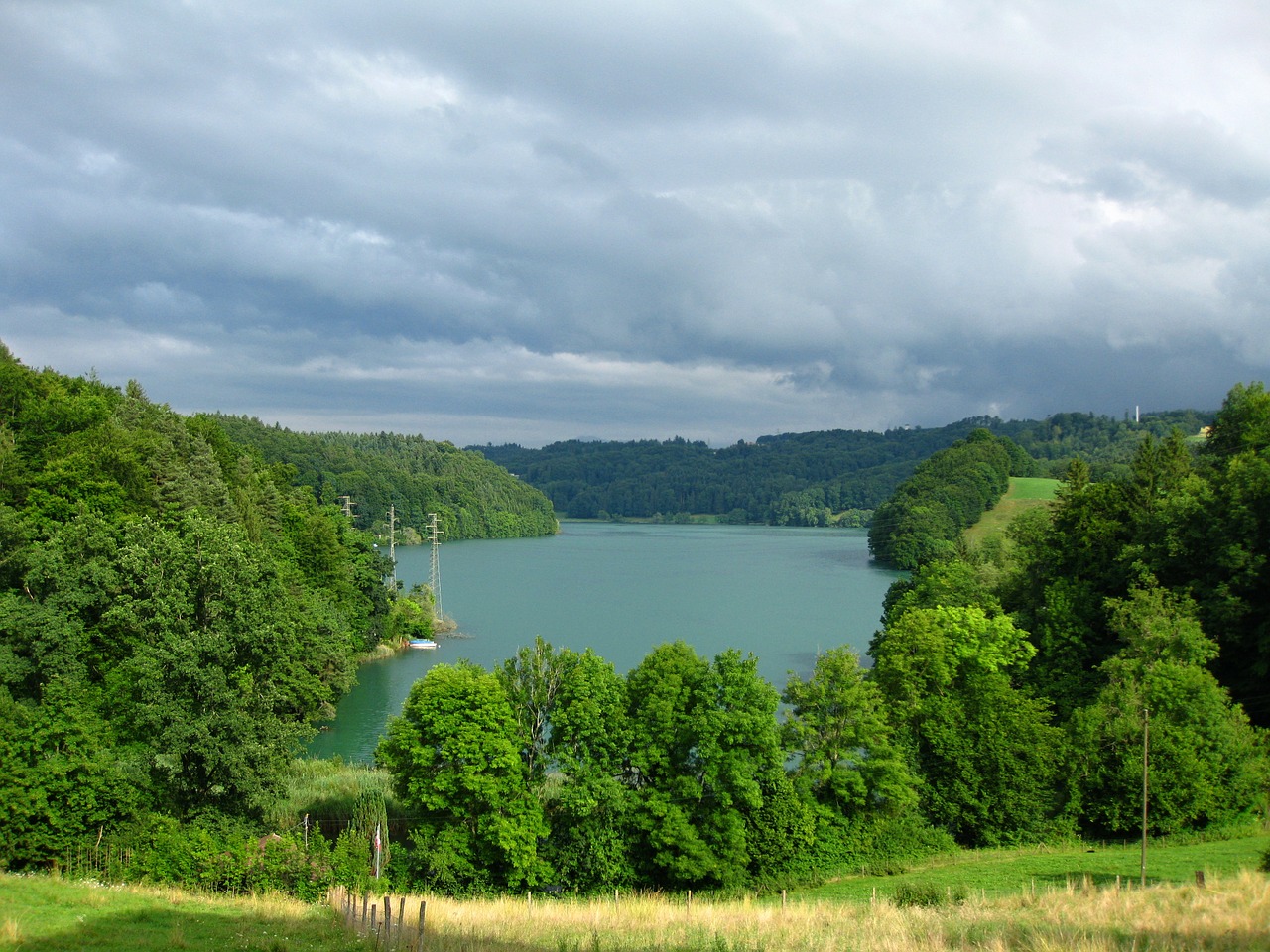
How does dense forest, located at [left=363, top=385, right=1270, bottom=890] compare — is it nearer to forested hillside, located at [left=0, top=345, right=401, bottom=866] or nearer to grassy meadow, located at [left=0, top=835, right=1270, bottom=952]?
grassy meadow, located at [left=0, top=835, right=1270, bottom=952]

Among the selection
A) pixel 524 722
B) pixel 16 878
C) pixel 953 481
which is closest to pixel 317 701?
pixel 524 722

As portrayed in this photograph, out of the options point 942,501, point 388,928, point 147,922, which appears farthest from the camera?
point 942,501

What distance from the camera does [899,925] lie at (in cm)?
1226

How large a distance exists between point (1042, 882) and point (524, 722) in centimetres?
1112

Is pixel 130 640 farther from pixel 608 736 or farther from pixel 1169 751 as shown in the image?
pixel 1169 751

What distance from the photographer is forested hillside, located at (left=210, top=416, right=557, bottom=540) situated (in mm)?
121688

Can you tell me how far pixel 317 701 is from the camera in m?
32.5

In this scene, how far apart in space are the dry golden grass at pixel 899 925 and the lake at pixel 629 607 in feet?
28.7

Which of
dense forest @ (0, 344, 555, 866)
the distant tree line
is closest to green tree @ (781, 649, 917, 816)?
dense forest @ (0, 344, 555, 866)

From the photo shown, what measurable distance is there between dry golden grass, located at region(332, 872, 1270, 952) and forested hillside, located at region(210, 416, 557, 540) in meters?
93.3

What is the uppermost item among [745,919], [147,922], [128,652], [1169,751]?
[128,652]

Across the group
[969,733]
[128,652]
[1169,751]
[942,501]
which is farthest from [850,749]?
[942,501]

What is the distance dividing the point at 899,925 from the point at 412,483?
13272cm

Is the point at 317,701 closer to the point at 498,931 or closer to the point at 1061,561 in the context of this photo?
the point at 498,931
